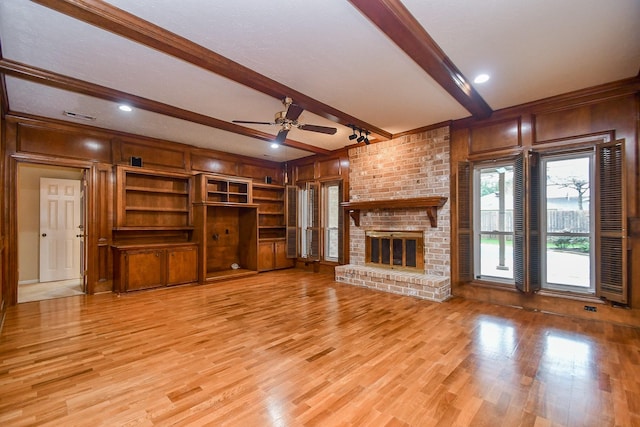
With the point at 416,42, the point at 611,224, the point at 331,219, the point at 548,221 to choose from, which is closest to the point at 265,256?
the point at 331,219

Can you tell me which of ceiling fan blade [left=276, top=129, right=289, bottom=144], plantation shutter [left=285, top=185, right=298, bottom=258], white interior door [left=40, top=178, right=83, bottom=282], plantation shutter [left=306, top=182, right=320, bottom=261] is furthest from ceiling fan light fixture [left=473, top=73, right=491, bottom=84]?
white interior door [left=40, top=178, right=83, bottom=282]

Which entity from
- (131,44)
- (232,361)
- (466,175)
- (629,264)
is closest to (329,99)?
(131,44)

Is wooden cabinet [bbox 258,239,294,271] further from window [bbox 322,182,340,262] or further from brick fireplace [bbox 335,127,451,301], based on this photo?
brick fireplace [bbox 335,127,451,301]

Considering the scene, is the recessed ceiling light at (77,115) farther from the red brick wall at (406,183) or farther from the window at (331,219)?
the red brick wall at (406,183)

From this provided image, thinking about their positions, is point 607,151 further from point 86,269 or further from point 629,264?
point 86,269

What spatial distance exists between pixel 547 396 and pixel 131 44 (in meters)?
4.36

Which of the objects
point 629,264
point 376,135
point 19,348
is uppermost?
point 376,135

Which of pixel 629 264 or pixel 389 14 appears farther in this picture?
pixel 629 264

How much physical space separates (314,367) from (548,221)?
3765 millimetres

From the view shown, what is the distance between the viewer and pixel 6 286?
13.6ft

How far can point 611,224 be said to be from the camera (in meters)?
3.43

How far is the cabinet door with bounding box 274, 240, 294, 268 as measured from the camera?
724cm

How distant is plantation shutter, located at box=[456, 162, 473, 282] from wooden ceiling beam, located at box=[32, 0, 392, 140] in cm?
266

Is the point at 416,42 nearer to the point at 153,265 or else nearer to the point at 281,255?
the point at 153,265
